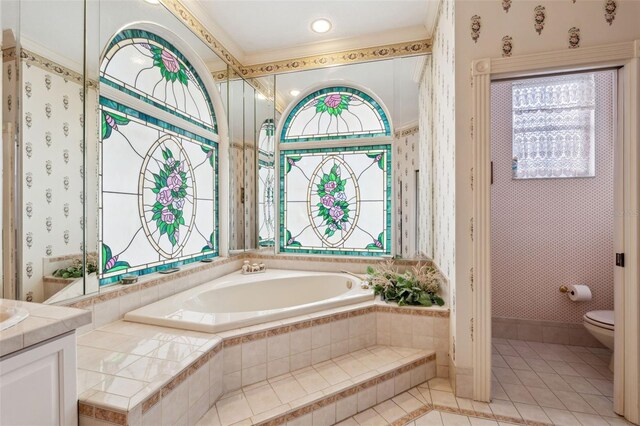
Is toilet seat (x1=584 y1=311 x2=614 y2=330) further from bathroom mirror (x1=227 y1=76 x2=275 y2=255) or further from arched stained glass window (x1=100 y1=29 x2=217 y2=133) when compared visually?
arched stained glass window (x1=100 y1=29 x2=217 y2=133)

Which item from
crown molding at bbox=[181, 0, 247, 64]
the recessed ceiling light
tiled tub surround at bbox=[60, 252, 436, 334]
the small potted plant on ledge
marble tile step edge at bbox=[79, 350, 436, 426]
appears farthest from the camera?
the recessed ceiling light

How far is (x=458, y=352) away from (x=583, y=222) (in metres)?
1.75

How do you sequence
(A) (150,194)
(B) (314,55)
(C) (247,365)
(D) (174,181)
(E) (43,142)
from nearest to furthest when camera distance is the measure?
(E) (43,142)
(C) (247,365)
(A) (150,194)
(D) (174,181)
(B) (314,55)

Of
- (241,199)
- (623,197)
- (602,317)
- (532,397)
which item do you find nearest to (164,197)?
(241,199)

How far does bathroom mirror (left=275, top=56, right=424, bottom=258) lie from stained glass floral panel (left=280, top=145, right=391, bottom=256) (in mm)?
109

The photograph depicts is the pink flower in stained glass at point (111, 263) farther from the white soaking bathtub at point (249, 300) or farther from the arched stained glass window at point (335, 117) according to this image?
the arched stained glass window at point (335, 117)

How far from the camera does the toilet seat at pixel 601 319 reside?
2.00 m

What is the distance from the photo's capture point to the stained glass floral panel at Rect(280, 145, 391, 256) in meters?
3.03

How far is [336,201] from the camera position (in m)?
3.16

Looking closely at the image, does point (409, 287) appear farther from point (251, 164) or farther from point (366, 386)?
point (251, 164)

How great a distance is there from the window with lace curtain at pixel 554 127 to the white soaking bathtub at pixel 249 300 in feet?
6.10

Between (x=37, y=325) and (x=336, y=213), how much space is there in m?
2.51

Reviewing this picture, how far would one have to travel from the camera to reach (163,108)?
2336 millimetres

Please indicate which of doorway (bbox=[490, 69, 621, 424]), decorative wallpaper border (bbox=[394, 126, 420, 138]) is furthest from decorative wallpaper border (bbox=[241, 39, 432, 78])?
doorway (bbox=[490, 69, 621, 424])
